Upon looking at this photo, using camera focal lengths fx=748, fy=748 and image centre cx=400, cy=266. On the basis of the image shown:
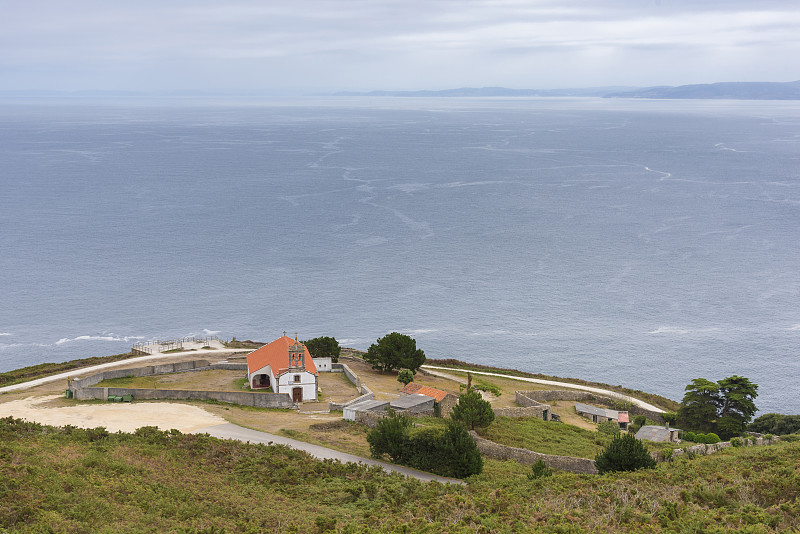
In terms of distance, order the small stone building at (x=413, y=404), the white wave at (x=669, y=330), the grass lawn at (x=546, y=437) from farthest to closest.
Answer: the white wave at (x=669, y=330)
the small stone building at (x=413, y=404)
the grass lawn at (x=546, y=437)

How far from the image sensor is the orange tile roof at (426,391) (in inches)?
1783

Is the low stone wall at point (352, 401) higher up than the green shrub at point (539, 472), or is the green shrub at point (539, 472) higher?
the low stone wall at point (352, 401)

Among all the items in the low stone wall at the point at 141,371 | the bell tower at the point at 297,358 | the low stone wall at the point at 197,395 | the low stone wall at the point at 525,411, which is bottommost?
the low stone wall at the point at 525,411

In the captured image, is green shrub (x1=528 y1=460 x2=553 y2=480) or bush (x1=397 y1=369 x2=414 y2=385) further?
bush (x1=397 y1=369 x2=414 y2=385)

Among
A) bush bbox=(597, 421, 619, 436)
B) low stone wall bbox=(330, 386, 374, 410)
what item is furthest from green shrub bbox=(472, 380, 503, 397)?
low stone wall bbox=(330, 386, 374, 410)

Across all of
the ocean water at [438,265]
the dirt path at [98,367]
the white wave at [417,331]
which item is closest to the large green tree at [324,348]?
the dirt path at [98,367]

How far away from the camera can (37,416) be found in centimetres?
4050

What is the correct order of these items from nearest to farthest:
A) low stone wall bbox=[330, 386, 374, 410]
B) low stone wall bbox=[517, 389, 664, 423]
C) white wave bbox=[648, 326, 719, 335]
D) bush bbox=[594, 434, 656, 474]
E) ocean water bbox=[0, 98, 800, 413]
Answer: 1. bush bbox=[594, 434, 656, 474]
2. low stone wall bbox=[330, 386, 374, 410]
3. low stone wall bbox=[517, 389, 664, 423]
4. ocean water bbox=[0, 98, 800, 413]
5. white wave bbox=[648, 326, 719, 335]

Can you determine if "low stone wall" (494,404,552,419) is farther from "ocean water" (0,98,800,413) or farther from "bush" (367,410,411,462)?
"ocean water" (0,98,800,413)

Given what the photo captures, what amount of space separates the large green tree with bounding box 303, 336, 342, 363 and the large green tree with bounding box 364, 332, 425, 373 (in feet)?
8.98

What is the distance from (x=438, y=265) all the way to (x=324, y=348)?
1504 inches

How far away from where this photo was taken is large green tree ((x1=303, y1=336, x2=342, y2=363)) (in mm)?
56000

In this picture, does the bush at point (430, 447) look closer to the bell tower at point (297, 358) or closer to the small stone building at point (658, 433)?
the bell tower at point (297, 358)

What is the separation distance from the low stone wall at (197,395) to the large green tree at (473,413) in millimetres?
11511
